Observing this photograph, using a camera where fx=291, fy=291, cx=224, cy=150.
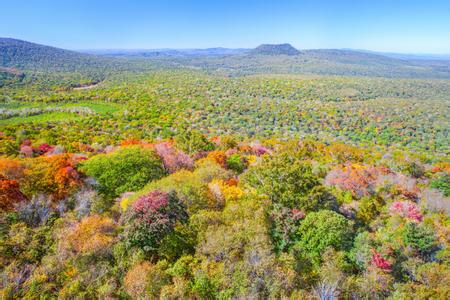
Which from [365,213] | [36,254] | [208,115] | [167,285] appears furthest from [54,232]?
[208,115]

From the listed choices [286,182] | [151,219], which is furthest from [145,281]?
[286,182]

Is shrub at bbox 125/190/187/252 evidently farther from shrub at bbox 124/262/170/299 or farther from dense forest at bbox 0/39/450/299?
shrub at bbox 124/262/170/299

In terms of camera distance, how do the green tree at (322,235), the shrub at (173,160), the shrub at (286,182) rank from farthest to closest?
the shrub at (173,160) < the shrub at (286,182) < the green tree at (322,235)

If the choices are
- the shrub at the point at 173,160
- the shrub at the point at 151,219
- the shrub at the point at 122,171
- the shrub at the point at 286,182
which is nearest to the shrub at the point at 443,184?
the shrub at the point at 286,182

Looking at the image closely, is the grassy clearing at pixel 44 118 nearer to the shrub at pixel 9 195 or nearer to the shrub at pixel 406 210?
the shrub at pixel 9 195

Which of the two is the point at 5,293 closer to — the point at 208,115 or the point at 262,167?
the point at 262,167

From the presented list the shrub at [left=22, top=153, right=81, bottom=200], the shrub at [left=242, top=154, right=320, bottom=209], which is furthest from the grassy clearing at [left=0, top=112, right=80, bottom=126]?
the shrub at [left=242, top=154, right=320, bottom=209]
